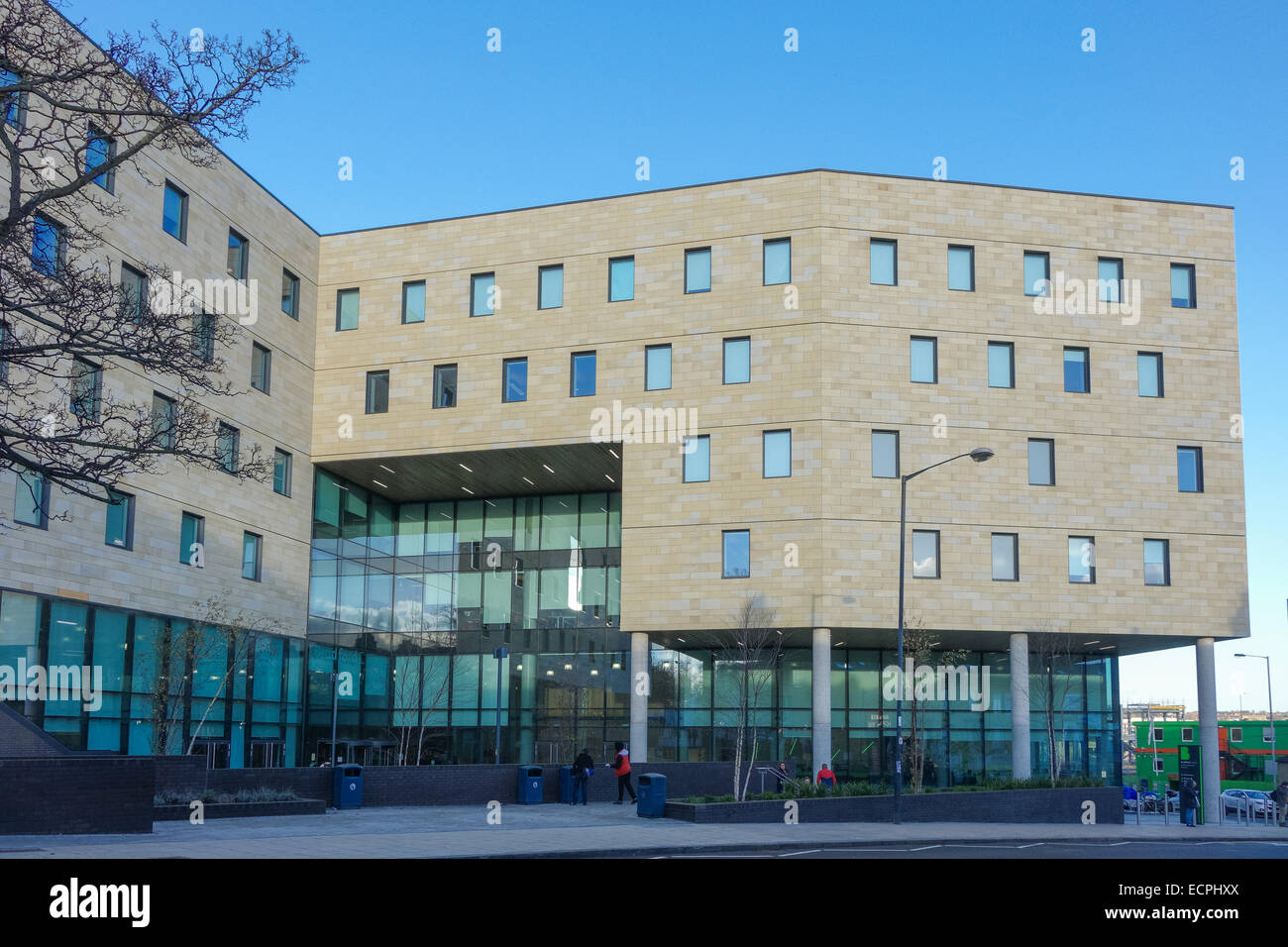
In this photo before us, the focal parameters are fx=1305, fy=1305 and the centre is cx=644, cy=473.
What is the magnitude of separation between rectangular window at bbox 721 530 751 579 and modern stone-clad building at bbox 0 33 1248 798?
0.10 meters

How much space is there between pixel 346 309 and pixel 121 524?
13253 millimetres

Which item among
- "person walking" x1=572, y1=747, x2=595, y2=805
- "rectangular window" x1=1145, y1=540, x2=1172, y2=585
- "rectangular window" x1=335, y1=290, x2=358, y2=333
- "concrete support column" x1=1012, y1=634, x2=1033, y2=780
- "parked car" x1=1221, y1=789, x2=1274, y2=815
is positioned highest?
"rectangular window" x1=335, y1=290, x2=358, y2=333

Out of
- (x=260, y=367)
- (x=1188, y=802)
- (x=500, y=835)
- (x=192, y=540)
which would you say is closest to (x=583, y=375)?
(x=260, y=367)

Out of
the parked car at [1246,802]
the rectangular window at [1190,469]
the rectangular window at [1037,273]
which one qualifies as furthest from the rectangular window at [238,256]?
the parked car at [1246,802]

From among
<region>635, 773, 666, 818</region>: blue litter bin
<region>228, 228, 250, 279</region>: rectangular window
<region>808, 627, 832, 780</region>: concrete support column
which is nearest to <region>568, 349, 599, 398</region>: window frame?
<region>808, 627, 832, 780</region>: concrete support column

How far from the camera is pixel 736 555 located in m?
40.5

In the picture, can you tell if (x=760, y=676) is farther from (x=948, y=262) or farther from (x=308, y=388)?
(x=308, y=388)

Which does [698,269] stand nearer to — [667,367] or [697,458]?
[667,367]

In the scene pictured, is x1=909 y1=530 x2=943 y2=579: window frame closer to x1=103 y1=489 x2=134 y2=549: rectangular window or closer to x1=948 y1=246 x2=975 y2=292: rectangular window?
x1=948 y1=246 x2=975 y2=292: rectangular window

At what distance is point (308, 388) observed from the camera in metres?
45.1

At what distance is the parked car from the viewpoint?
45562mm
